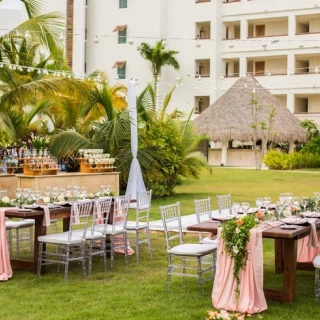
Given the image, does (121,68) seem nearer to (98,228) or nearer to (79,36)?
(79,36)

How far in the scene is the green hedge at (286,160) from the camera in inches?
1286

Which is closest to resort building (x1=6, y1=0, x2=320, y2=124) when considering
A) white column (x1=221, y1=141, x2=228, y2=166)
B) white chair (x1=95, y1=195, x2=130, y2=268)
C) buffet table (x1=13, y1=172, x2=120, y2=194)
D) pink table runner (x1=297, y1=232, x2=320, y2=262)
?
white column (x1=221, y1=141, x2=228, y2=166)

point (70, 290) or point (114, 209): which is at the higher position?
point (114, 209)

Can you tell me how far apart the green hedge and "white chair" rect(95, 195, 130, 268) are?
23168mm

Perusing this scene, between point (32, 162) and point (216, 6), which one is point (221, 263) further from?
point (216, 6)

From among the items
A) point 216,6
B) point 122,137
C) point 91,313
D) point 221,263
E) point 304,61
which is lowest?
point 91,313

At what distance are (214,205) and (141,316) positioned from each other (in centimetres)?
1060

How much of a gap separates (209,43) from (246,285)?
37.0 m

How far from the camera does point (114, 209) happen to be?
937cm

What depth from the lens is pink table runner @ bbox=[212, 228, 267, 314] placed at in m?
6.92

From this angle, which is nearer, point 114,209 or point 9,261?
point 9,261

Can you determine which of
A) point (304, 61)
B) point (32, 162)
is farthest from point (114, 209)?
point (304, 61)

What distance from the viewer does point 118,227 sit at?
32.0ft

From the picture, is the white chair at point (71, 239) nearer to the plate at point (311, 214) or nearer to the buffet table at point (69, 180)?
the plate at point (311, 214)
